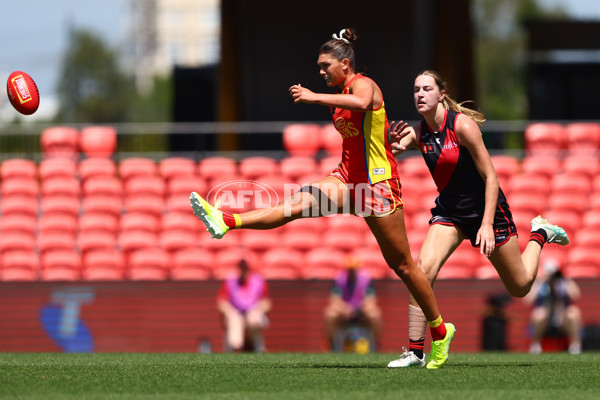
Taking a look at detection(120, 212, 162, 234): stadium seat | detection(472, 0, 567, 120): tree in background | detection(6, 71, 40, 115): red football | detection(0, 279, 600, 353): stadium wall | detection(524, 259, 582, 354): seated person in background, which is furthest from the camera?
detection(472, 0, 567, 120): tree in background

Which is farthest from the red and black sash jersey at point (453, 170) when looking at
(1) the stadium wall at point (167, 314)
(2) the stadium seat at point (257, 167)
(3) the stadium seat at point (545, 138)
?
(3) the stadium seat at point (545, 138)

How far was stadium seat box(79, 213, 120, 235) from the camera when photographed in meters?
14.8

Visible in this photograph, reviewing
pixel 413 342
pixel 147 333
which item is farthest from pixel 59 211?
pixel 413 342

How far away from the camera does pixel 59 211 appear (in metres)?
15.2

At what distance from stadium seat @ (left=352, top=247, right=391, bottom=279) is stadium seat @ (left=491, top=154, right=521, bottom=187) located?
226cm

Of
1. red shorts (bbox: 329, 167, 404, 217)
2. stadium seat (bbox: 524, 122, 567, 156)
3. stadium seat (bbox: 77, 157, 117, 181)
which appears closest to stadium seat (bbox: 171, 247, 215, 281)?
stadium seat (bbox: 77, 157, 117, 181)

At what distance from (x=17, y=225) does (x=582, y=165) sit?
8592 mm

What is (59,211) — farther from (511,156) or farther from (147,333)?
(511,156)

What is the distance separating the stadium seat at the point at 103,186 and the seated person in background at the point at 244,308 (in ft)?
9.37

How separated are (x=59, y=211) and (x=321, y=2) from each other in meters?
5.33

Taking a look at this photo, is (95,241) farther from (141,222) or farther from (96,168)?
(96,168)

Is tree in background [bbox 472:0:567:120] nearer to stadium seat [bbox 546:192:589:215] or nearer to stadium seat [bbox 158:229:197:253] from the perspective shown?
stadium seat [bbox 546:192:589:215]

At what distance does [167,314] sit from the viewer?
1373 cm

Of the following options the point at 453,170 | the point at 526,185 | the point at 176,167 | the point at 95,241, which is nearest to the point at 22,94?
the point at 453,170
